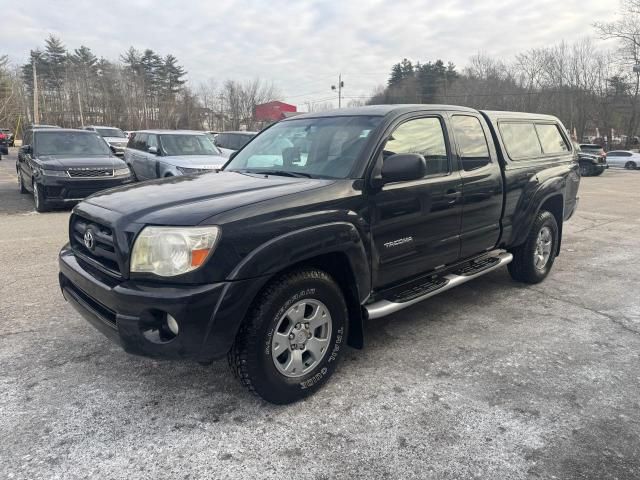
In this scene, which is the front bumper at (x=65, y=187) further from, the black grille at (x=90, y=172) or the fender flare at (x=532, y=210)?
the fender flare at (x=532, y=210)

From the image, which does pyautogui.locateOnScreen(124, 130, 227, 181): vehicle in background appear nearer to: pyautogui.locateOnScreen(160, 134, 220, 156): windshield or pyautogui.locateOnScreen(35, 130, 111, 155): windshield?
pyautogui.locateOnScreen(160, 134, 220, 156): windshield

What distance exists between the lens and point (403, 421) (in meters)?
2.68

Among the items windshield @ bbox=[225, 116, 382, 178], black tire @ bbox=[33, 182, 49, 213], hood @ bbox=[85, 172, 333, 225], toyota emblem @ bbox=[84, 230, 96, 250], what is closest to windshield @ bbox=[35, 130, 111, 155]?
black tire @ bbox=[33, 182, 49, 213]

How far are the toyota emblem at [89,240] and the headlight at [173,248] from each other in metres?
0.56

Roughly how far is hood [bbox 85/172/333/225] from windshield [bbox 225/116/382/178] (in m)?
0.22

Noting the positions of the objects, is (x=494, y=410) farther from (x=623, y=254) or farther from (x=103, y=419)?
(x=623, y=254)

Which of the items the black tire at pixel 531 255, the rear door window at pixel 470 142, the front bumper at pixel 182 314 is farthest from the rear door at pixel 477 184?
the front bumper at pixel 182 314

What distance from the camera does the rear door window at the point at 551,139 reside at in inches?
209

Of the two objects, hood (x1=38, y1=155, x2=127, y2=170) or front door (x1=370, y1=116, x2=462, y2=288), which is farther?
hood (x1=38, y1=155, x2=127, y2=170)

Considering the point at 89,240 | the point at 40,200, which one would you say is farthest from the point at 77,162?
Result: the point at 89,240

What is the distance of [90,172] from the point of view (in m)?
9.22

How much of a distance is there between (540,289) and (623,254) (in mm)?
Answer: 2546

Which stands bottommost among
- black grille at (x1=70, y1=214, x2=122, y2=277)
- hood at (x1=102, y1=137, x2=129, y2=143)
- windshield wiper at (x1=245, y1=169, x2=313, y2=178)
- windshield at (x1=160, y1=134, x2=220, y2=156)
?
black grille at (x1=70, y1=214, x2=122, y2=277)

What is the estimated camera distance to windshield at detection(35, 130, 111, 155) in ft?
32.5
